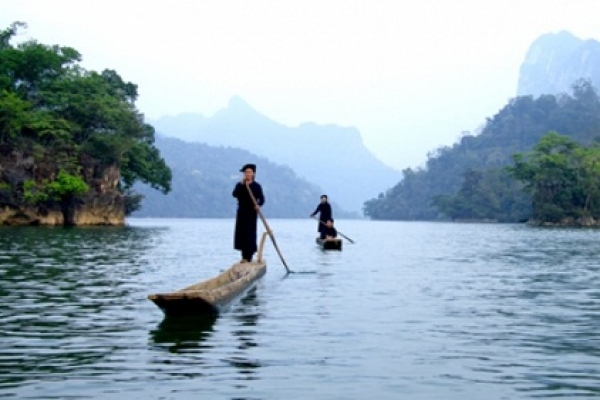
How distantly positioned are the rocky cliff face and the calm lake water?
43.0m

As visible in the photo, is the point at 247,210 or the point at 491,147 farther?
the point at 491,147

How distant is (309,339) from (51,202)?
55978 mm

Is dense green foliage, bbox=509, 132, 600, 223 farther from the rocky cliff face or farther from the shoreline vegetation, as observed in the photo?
the rocky cliff face

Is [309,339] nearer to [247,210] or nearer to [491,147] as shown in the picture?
[247,210]

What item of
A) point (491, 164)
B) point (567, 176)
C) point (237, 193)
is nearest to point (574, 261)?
point (237, 193)

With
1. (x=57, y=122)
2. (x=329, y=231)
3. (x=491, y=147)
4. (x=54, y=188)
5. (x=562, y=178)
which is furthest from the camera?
(x=491, y=147)

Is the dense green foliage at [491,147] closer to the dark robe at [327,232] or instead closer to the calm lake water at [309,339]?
the dark robe at [327,232]

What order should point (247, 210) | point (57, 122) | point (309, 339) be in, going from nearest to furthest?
point (309, 339)
point (247, 210)
point (57, 122)

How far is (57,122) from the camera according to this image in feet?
203

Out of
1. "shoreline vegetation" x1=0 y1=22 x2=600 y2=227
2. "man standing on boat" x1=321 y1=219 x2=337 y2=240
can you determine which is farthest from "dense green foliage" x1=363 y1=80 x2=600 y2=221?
"man standing on boat" x1=321 y1=219 x2=337 y2=240

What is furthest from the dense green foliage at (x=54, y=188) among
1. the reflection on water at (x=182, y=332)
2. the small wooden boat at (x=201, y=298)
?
the reflection on water at (x=182, y=332)

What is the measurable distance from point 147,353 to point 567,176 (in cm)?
9551

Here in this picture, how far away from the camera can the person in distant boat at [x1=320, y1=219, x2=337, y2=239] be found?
32531 millimetres

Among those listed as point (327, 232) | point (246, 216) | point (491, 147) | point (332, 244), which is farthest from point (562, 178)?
point (246, 216)
